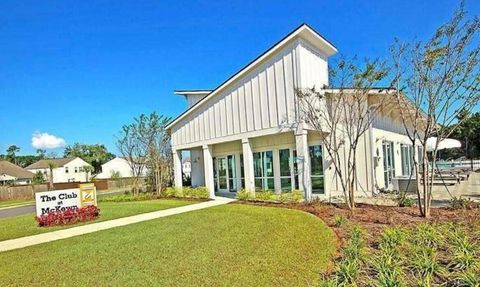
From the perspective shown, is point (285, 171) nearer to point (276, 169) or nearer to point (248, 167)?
point (276, 169)

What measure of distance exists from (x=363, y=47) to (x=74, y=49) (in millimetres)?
13874

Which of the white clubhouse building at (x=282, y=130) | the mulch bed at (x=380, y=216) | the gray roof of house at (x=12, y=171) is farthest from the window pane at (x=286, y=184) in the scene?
the gray roof of house at (x=12, y=171)

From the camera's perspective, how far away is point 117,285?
505 cm

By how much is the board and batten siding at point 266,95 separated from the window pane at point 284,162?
84.5 inches

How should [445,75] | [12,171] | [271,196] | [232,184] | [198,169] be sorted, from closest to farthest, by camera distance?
[445,75]
[271,196]
[232,184]
[198,169]
[12,171]

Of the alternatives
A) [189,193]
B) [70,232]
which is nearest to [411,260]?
[70,232]

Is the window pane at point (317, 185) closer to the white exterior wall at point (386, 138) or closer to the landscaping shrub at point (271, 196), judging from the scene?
the landscaping shrub at point (271, 196)

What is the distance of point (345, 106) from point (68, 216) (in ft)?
38.7

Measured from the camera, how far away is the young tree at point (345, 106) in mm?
10680

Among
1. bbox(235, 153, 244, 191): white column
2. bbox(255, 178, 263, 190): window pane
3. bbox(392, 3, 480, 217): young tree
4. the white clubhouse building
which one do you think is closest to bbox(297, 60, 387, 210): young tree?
the white clubhouse building

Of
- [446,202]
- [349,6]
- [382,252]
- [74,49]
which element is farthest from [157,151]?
[382,252]

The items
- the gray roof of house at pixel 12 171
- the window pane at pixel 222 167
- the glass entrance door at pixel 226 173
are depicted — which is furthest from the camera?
the gray roof of house at pixel 12 171

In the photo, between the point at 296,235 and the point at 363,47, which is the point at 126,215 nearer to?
the point at 296,235

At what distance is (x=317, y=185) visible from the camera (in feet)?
→ 49.5
